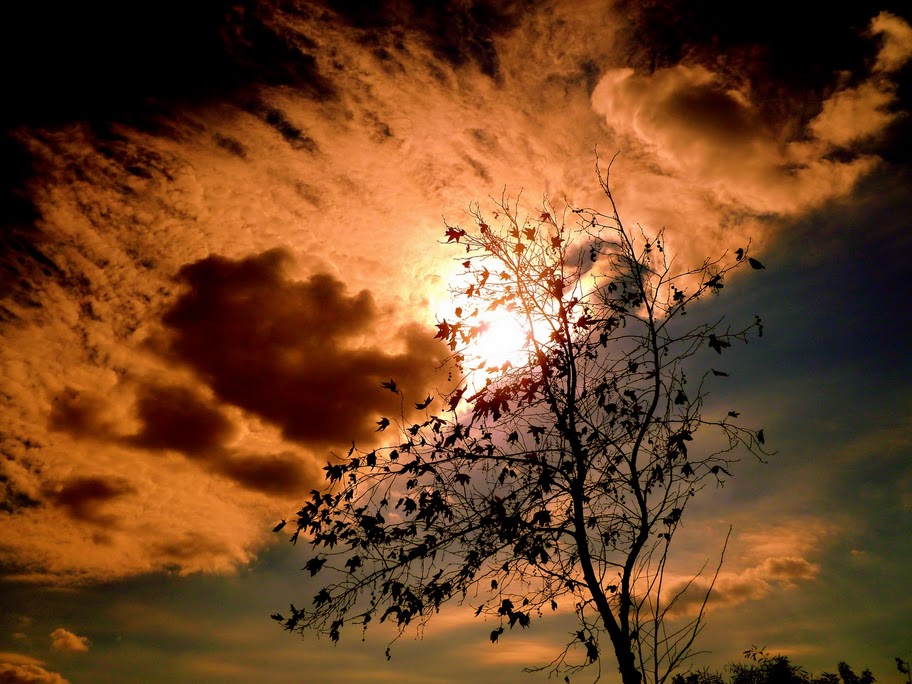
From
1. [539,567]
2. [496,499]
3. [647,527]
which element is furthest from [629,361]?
[539,567]

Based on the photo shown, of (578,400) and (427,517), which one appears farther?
(578,400)

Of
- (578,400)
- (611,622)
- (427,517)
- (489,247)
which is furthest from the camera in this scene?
(489,247)

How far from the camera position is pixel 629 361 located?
7.07 m

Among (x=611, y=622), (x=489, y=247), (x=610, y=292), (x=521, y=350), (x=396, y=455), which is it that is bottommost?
(x=611, y=622)

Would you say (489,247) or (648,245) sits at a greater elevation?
(489,247)

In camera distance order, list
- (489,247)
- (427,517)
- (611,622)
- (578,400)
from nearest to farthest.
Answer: (611,622), (427,517), (578,400), (489,247)

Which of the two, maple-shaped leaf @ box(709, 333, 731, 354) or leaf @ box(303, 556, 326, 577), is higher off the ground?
maple-shaped leaf @ box(709, 333, 731, 354)

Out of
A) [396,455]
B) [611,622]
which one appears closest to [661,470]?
[611,622]

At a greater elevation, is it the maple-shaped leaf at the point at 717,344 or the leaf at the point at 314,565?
the maple-shaped leaf at the point at 717,344

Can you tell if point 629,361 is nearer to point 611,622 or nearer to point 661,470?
point 661,470

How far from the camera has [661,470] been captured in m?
6.73

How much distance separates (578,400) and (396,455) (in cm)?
285

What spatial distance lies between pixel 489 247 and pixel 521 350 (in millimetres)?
1763

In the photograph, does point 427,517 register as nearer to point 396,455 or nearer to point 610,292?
point 396,455
